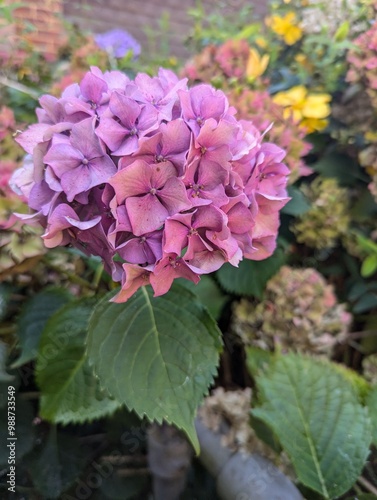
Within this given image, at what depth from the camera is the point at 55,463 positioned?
0.66 m

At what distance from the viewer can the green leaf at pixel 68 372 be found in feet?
1.79

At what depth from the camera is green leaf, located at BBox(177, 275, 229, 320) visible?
2.19 ft

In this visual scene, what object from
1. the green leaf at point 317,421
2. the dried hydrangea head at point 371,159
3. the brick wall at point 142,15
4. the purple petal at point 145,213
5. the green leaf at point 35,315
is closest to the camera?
the purple petal at point 145,213

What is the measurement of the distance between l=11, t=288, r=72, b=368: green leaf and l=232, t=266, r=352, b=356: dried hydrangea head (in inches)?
10.3

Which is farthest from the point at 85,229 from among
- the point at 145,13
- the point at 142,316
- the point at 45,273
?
the point at 145,13

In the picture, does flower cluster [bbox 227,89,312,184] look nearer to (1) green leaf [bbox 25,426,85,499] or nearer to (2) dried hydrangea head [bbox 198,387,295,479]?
(2) dried hydrangea head [bbox 198,387,295,479]

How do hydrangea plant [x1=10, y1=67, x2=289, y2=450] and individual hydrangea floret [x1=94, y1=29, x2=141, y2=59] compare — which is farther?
individual hydrangea floret [x1=94, y1=29, x2=141, y2=59]

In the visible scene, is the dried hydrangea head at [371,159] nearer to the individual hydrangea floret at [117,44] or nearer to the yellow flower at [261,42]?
the yellow flower at [261,42]

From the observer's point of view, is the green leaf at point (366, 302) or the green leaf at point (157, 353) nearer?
the green leaf at point (157, 353)

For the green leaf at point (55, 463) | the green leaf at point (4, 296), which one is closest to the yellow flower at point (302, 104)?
the green leaf at point (4, 296)

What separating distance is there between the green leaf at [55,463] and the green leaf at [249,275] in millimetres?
323

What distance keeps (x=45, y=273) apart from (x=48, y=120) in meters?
0.27

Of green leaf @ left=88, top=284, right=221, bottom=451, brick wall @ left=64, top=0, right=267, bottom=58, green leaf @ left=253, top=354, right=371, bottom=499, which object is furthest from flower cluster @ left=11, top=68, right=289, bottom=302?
brick wall @ left=64, top=0, right=267, bottom=58

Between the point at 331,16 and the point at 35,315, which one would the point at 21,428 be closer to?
the point at 35,315
